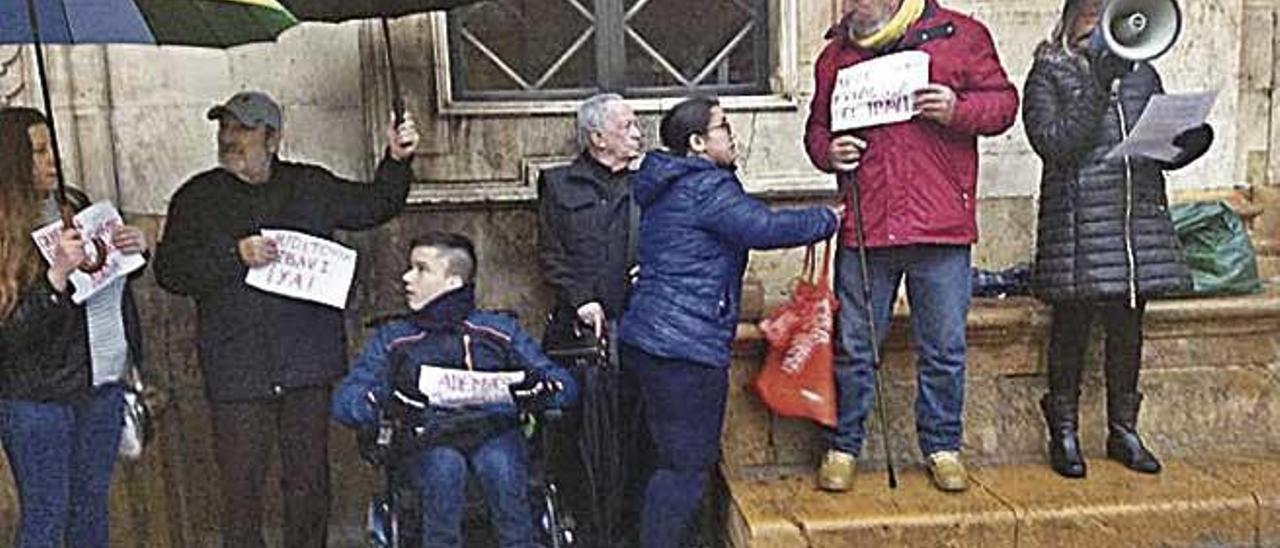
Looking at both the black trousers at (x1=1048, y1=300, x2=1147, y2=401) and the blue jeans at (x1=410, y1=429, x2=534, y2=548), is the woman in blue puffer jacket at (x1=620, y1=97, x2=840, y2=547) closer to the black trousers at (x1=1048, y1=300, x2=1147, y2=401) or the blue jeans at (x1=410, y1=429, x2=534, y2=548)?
the blue jeans at (x1=410, y1=429, x2=534, y2=548)

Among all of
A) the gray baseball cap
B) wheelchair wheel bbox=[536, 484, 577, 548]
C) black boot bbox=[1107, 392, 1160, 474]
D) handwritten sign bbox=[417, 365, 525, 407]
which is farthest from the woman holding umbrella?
black boot bbox=[1107, 392, 1160, 474]

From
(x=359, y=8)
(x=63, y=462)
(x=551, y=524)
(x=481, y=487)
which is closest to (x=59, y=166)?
(x=63, y=462)

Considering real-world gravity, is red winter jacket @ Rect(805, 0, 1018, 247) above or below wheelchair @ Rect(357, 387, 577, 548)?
above

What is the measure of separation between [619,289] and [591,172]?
45 cm

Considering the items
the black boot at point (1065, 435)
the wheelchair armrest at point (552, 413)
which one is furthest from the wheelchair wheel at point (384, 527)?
the black boot at point (1065, 435)

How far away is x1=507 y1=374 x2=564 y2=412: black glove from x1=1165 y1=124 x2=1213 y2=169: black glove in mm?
2351

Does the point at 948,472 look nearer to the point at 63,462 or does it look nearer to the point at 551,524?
the point at 551,524

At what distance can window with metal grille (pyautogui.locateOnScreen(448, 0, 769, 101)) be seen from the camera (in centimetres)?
545

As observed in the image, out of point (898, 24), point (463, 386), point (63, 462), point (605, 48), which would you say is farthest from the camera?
point (605, 48)

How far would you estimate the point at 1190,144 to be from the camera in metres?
4.52

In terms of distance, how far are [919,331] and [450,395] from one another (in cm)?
167

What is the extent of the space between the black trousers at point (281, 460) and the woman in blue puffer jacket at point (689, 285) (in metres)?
1.18

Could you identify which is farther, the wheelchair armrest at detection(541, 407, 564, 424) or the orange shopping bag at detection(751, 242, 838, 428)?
the orange shopping bag at detection(751, 242, 838, 428)

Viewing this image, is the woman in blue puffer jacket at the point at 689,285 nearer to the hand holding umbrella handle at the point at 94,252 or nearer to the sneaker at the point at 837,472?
the sneaker at the point at 837,472
